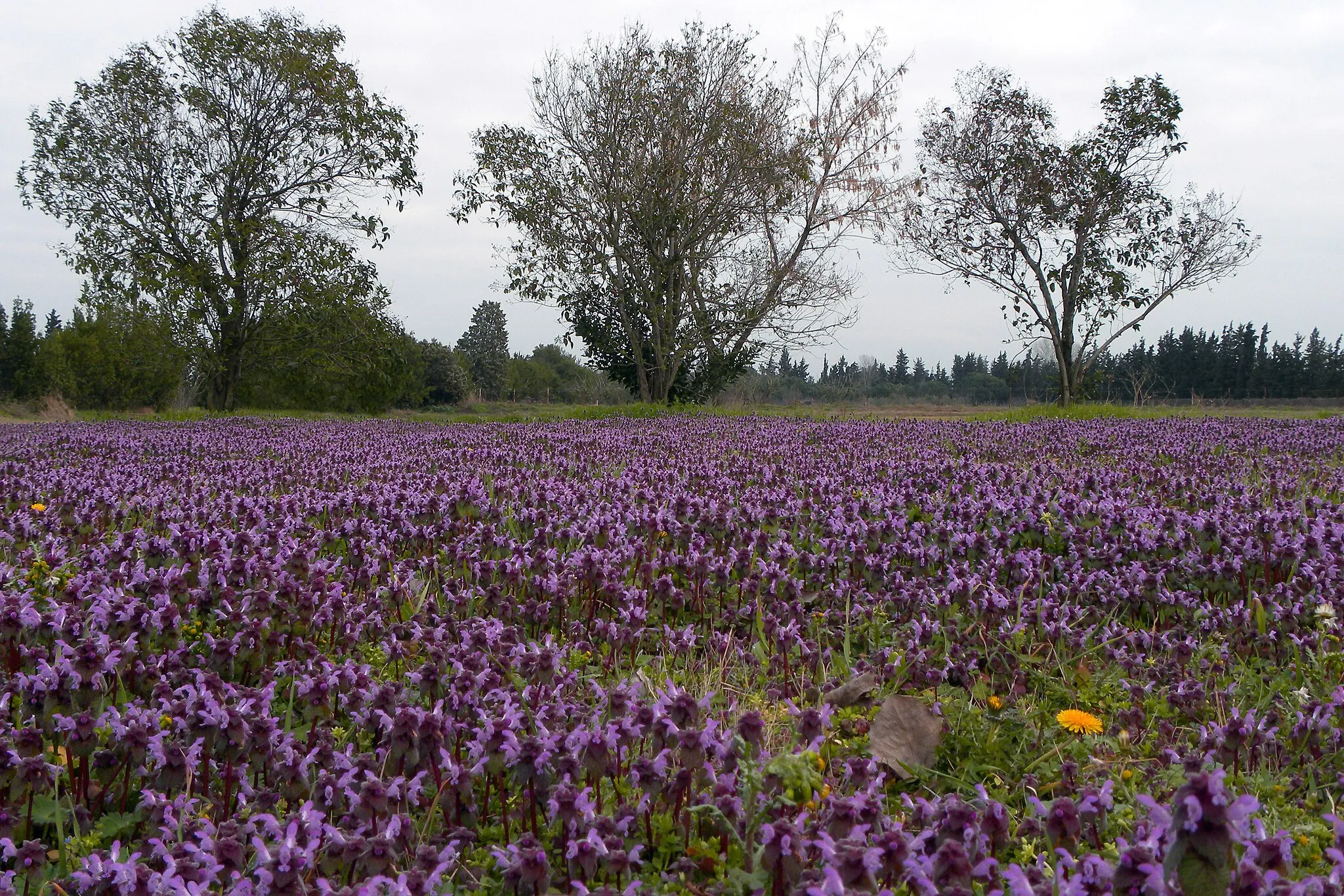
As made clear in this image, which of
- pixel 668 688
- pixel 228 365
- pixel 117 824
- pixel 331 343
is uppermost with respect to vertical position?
pixel 331 343

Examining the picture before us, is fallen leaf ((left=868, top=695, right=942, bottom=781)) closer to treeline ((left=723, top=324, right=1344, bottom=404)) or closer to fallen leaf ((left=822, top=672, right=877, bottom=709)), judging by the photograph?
fallen leaf ((left=822, top=672, right=877, bottom=709))

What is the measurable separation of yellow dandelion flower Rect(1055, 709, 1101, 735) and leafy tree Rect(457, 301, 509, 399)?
209 ft

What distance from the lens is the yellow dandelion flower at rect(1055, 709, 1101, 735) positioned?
245cm

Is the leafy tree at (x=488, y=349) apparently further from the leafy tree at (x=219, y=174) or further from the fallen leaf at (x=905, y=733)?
the fallen leaf at (x=905, y=733)

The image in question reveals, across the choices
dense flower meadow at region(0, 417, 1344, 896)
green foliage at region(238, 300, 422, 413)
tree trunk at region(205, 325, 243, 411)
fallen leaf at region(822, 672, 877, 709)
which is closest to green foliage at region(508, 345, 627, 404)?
green foliage at region(238, 300, 422, 413)

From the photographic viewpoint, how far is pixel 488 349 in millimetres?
76688

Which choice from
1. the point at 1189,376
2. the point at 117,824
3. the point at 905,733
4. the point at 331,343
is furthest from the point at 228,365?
the point at 1189,376

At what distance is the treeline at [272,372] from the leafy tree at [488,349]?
19 cm

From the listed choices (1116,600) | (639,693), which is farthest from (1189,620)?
(639,693)

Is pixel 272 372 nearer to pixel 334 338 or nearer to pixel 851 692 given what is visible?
pixel 334 338

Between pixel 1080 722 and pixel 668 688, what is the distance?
1.18 m

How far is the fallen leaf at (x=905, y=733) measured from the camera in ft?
7.83

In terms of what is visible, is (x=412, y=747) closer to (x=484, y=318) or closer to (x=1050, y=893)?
(x=1050, y=893)

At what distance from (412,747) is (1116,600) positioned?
117 inches
